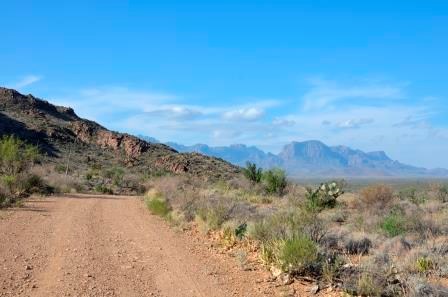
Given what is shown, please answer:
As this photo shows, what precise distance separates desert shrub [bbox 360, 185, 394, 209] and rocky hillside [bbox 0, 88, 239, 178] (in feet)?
116

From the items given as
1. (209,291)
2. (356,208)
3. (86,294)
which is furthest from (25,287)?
(356,208)

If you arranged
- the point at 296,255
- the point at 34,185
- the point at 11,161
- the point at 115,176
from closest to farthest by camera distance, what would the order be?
the point at 296,255, the point at 34,185, the point at 11,161, the point at 115,176

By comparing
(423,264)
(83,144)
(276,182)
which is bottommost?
(423,264)

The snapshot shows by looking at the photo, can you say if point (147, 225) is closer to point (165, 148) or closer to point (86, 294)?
point (86, 294)

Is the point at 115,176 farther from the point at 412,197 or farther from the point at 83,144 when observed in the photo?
the point at 412,197

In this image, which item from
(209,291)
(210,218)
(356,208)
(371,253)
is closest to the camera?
(209,291)

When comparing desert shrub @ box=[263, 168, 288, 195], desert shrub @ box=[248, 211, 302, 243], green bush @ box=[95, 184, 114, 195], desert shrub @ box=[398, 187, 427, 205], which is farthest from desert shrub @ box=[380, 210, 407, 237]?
green bush @ box=[95, 184, 114, 195]

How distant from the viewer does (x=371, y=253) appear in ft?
43.5

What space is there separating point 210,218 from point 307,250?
7.03 metres

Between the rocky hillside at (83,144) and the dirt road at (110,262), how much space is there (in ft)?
147

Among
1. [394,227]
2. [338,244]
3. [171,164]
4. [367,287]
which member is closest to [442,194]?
[394,227]

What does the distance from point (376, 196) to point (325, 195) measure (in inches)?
129

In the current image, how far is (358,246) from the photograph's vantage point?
13961 millimetres

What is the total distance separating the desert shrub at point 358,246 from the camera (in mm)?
13503
